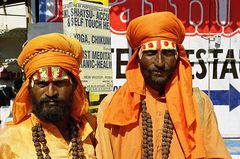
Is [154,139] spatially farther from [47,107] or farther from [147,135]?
[47,107]

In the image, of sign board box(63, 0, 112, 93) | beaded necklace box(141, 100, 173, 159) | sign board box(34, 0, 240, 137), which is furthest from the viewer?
sign board box(34, 0, 240, 137)

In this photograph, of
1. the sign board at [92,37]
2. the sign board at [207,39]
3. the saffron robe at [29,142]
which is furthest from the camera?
the sign board at [207,39]

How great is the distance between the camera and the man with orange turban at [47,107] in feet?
8.04

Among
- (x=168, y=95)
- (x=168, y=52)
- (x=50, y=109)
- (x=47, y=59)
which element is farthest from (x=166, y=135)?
(x=47, y=59)

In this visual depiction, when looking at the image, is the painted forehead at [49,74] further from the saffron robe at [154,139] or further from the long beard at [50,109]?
the saffron robe at [154,139]

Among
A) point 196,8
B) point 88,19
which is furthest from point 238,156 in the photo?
point 88,19

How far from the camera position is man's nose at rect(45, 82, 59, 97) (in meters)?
2.45

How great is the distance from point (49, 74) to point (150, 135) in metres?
0.73

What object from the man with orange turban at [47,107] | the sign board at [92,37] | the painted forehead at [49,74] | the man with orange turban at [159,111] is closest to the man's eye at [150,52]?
the man with orange turban at [159,111]

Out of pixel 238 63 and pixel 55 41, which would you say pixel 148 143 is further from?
pixel 238 63

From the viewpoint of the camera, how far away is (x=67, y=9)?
12.8 ft

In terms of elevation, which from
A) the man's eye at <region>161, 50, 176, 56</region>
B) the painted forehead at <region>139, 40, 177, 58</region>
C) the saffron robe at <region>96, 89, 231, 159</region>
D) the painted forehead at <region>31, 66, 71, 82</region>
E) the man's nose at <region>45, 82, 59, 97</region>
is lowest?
the saffron robe at <region>96, 89, 231, 159</region>

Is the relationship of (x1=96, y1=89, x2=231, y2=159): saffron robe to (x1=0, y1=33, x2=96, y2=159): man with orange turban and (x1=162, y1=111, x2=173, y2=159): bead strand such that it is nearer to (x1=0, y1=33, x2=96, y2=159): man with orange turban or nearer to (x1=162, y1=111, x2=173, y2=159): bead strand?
(x1=162, y1=111, x2=173, y2=159): bead strand

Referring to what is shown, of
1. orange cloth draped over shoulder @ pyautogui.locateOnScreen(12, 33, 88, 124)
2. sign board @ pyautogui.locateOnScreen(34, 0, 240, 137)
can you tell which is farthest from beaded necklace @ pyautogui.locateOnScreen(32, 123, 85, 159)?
sign board @ pyautogui.locateOnScreen(34, 0, 240, 137)
